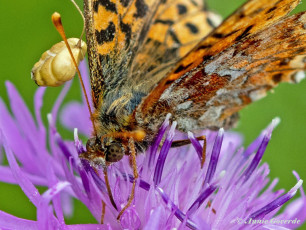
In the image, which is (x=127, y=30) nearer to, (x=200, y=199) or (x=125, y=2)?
(x=125, y=2)

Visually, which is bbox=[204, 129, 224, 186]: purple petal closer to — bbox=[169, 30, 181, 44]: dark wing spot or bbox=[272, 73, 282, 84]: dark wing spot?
bbox=[272, 73, 282, 84]: dark wing spot

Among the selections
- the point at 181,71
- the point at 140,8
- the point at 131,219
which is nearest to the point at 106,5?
the point at 140,8

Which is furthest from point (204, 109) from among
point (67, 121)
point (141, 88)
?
point (67, 121)

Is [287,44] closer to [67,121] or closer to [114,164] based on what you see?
[114,164]

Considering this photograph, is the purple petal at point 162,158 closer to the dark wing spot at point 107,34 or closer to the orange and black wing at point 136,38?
the orange and black wing at point 136,38

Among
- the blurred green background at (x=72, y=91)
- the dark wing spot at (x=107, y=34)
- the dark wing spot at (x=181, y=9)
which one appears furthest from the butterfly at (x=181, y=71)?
the blurred green background at (x=72, y=91)

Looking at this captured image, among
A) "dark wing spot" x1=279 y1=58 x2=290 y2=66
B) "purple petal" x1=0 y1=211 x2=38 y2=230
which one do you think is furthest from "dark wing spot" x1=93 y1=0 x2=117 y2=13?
"purple petal" x1=0 y1=211 x2=38 y2=230
